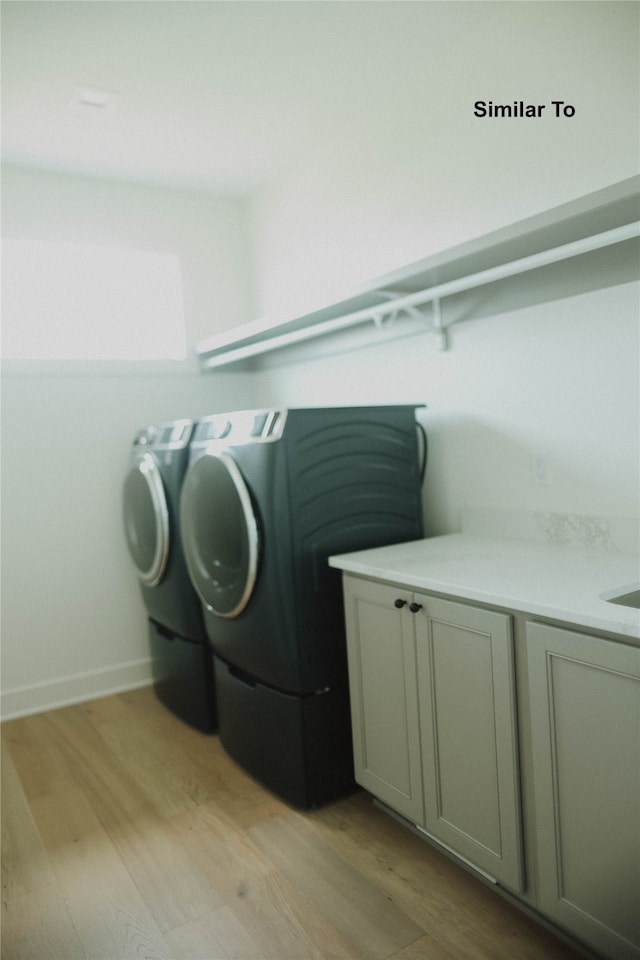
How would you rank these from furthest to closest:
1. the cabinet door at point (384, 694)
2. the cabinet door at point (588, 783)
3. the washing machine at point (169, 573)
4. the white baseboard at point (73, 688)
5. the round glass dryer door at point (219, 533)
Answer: the white baseboard at point (73, 688)
the washing machine at point (169, 573)
the round glass dryer door at point (219, 533)
the cabinet door at point (384, 694)
the cabinet door at point (588, 783)

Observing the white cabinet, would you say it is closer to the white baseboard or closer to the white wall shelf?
the white wall shelf

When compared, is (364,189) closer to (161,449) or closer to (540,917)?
(161,449)

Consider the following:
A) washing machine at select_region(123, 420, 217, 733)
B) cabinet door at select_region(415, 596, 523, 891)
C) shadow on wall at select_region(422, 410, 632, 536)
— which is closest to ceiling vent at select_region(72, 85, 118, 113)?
washing machine at select_region(123, 420, 217, 733)

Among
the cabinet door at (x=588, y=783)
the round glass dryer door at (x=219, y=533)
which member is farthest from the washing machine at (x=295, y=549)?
the cabinet door at (x=588, y=783)

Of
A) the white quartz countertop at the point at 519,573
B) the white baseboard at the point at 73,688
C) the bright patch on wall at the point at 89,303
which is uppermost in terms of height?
the bright patch on wall at the point at 89,303

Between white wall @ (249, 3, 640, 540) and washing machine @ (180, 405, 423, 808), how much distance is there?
0.27m

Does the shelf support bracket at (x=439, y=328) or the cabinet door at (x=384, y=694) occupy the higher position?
the shelf support bracket at (x=439, y=328)

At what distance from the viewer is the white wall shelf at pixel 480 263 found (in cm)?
154

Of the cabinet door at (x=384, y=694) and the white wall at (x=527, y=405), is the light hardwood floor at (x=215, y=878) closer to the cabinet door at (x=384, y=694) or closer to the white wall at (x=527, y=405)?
the cabinet door at (x=384, y=694)

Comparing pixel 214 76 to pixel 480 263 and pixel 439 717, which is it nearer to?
pixel 480 263

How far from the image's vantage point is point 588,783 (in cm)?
133

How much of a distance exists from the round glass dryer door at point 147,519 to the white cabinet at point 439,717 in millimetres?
1040

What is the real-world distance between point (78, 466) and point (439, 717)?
2.15 meters

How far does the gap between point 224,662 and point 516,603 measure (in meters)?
1.32
